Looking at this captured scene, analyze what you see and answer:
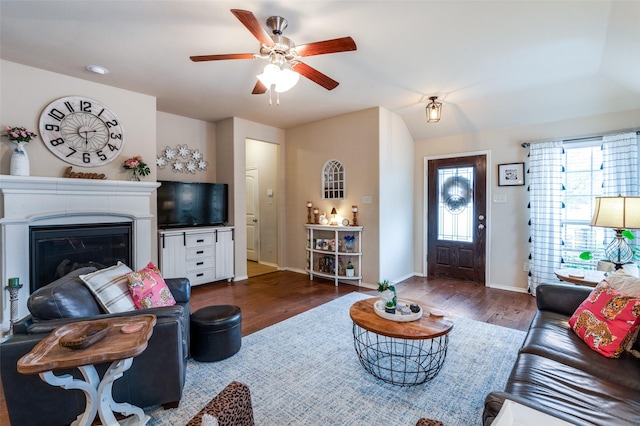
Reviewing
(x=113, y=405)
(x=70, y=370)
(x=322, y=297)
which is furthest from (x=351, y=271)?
(x=70, y=370)

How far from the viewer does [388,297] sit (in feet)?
7.51

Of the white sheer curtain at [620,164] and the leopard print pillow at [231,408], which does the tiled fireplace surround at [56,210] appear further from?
the white sheer curtain at [620,164]

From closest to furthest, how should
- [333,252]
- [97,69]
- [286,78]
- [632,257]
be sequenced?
1. [286,78]
2. [632,257]
3. [97,69]
4. [333,252]

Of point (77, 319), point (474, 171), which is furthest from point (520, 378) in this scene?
point (474, 171)

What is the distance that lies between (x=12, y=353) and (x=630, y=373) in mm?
3127

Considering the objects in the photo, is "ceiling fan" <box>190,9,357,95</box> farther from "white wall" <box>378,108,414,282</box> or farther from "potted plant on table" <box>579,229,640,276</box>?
"potted plant on table" <box>579,229,640,276</box>

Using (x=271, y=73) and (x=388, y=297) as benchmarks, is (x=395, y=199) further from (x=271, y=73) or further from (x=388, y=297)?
(x=271, y=73)

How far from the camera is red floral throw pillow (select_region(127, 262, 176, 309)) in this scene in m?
2.05

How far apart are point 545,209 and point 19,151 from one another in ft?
20.6

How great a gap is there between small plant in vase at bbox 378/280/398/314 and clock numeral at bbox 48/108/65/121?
12.9 ft

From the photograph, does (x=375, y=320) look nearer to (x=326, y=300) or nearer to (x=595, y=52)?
(x=326, y=300)

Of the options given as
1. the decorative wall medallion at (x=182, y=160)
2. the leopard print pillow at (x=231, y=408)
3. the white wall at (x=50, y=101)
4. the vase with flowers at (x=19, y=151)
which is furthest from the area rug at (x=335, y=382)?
the decorative wall medallion at (x=182, y=160)

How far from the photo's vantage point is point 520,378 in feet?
4.95

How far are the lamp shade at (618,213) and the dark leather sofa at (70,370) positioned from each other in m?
3.58
